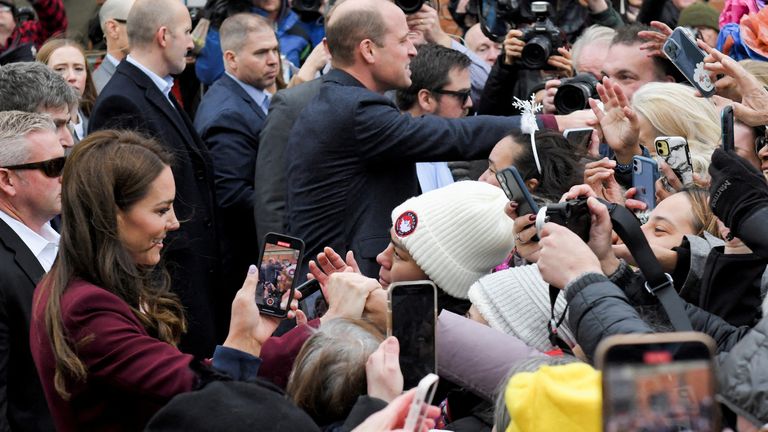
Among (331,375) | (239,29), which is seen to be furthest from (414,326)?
(239,29)

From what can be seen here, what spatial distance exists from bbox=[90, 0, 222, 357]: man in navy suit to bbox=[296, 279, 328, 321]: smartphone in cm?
105

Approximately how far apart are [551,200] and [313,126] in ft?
4.15

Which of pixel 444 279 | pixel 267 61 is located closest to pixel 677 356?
pixel 444 279

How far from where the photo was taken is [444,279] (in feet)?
11.6

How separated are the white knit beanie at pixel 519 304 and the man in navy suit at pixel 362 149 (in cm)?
157

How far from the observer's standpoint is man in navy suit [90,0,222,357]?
5.30m

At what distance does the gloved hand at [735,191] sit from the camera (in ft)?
9.37

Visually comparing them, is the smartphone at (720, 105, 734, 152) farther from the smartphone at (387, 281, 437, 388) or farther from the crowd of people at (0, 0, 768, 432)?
the smartphone at (387, 281, 437, 388)

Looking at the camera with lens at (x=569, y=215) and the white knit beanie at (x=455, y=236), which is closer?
the camera with lens at (x=569, y=215)

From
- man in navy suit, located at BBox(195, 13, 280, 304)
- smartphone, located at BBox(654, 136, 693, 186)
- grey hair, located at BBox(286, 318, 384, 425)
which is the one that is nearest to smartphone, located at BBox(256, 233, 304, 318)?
grey hair, located at BBox(286, 318, 384, 425)

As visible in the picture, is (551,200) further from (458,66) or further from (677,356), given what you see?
(677,356)

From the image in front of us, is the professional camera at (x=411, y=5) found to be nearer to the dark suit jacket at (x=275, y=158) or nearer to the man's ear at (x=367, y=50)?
the dark suit jacket at (x=275, y=158)

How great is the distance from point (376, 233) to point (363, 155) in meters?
0.33

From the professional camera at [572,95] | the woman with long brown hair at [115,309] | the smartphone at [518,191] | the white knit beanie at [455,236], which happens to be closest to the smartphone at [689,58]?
the professional camera at [572,95]
